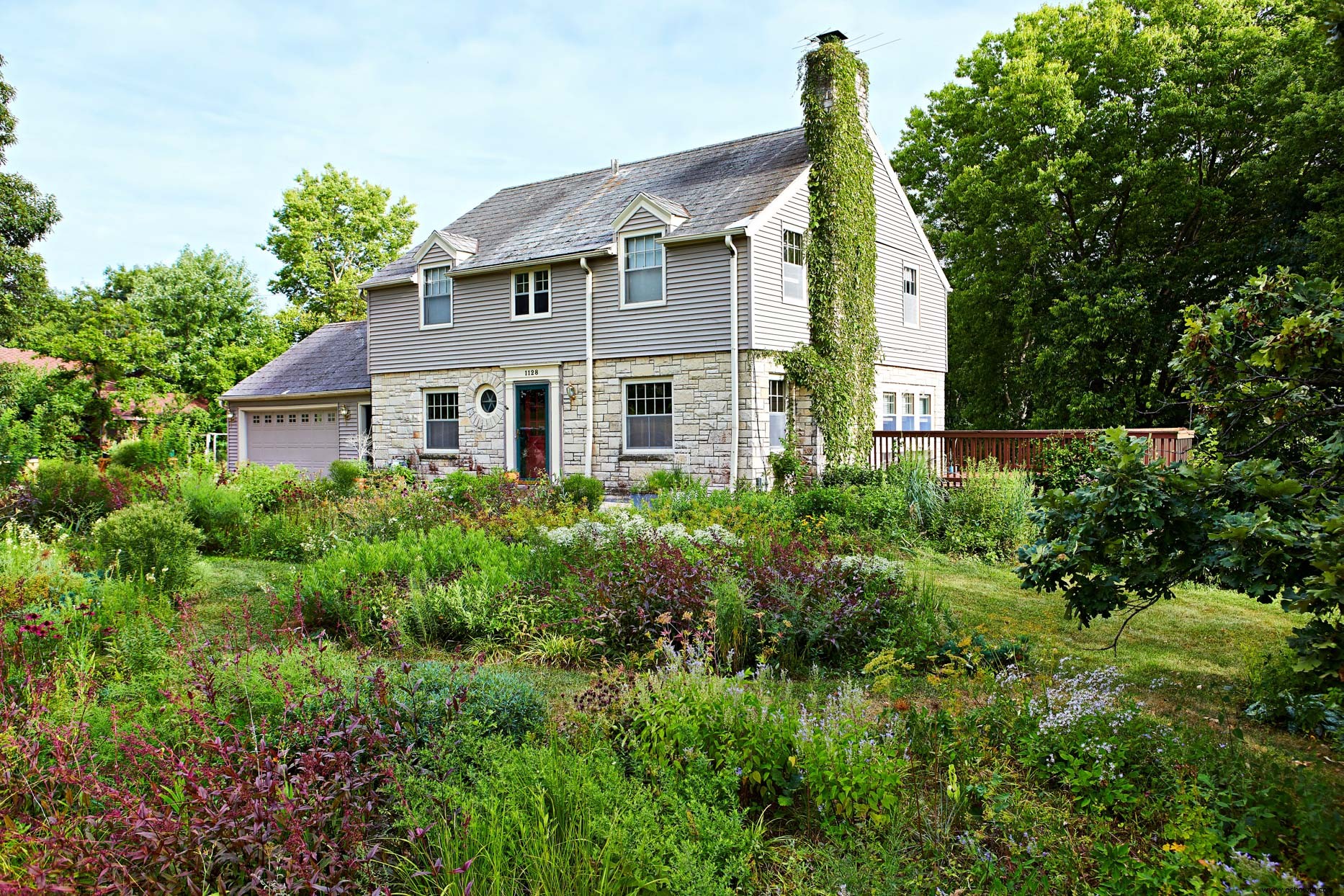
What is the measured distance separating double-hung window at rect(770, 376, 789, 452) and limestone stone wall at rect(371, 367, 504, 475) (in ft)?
20.3

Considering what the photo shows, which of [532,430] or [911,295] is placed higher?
[911,295]

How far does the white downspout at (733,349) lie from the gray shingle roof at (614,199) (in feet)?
2.19

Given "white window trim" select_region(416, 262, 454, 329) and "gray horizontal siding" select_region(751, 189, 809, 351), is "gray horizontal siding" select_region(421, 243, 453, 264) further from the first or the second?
"gray horizontal siding" select_region(751, 189, 809, 351)

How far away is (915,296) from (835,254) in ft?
16.0

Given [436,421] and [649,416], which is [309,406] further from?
[649,416]

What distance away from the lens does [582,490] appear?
11906 millimetres

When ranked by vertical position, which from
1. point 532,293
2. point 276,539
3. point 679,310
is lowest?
point 276,539

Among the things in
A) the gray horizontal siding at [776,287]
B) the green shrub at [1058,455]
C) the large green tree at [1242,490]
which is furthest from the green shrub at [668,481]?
the large green tree at [1242,490]

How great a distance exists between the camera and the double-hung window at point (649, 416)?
51.0 ft

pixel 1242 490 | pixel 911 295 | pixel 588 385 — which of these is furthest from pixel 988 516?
pixel 911 295

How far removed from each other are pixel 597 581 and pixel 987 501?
6135 mm

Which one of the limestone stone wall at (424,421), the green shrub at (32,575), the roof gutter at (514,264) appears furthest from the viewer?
the limestone stone wall at (424,421)

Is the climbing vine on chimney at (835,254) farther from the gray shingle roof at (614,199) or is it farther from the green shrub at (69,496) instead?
the green shrub at (69,496)

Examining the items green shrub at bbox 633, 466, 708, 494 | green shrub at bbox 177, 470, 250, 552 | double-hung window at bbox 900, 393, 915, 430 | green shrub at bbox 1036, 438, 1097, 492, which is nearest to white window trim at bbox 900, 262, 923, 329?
double-hung window at bbox 900, 393, 915, 430
